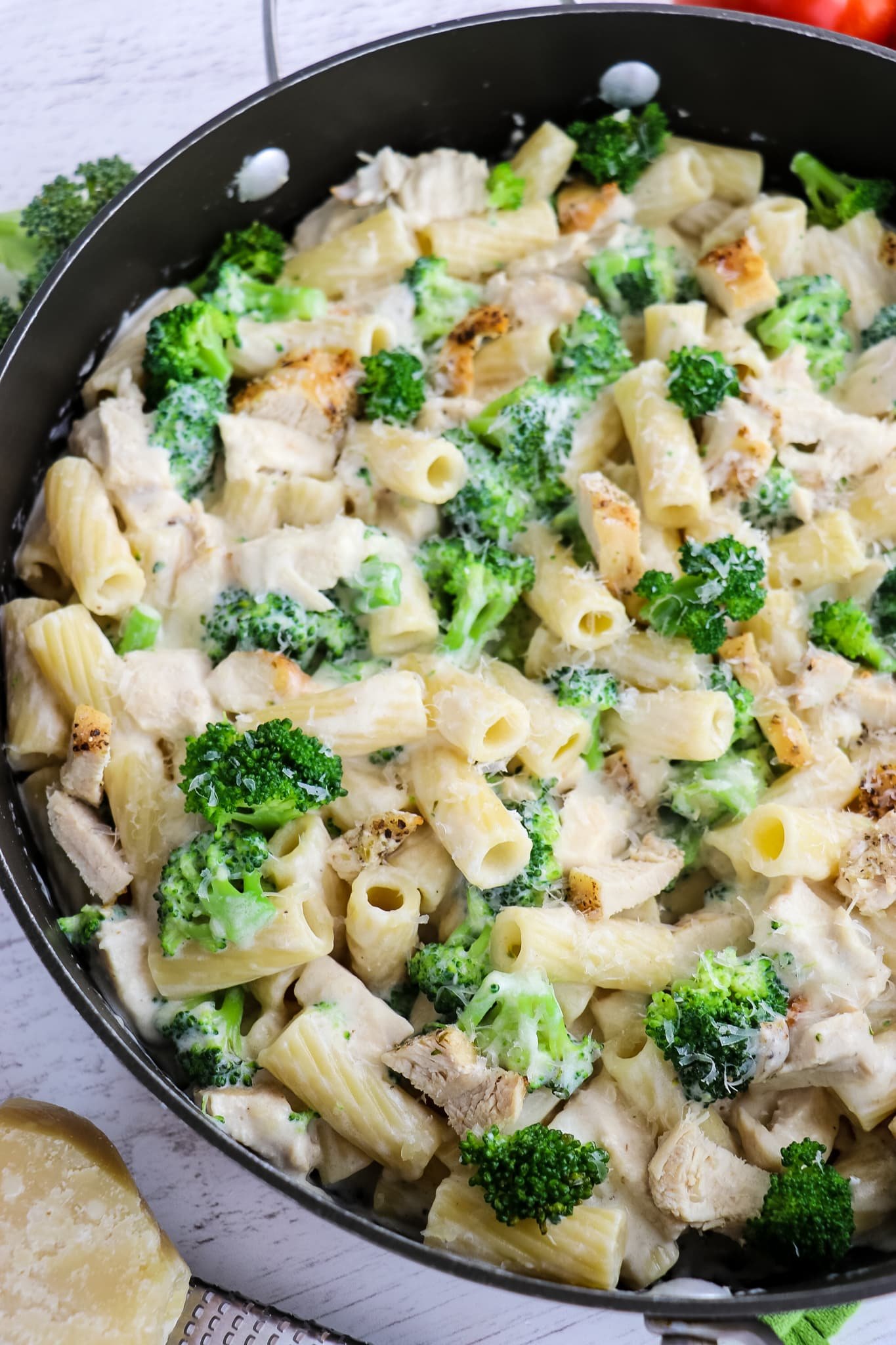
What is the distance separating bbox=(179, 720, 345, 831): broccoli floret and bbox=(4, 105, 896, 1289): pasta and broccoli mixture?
0.03ft

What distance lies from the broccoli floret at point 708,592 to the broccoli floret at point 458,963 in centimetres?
79

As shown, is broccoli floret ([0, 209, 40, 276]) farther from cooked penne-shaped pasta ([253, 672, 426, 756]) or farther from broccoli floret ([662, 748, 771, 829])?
broccoli floret ([662, 748, 771, 829])

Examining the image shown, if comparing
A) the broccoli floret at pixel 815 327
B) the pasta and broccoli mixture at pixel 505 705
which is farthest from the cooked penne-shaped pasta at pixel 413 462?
the broccoli floret at pixel 815 327

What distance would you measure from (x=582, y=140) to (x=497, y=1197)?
2.76m

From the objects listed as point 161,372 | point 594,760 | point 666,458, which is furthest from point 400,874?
point 161,372

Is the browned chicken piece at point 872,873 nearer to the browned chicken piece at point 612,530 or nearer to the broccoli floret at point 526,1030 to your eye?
the broccoli floret at point 526,1030

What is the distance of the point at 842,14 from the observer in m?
3.83

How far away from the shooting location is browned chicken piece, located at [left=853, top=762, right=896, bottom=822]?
2814 millimetres

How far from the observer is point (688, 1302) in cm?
222

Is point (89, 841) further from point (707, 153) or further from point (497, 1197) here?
point (707, 153)

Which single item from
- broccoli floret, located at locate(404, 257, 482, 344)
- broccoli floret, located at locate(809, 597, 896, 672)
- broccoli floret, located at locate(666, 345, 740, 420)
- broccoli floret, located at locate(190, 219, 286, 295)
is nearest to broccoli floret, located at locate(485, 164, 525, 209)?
broccoli floret, located at locate(404, 257, 482, 344)

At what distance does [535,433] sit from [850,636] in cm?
91

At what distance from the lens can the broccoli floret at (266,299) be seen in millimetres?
3238

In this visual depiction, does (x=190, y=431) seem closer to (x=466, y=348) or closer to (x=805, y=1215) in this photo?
(x=466, y=348)
